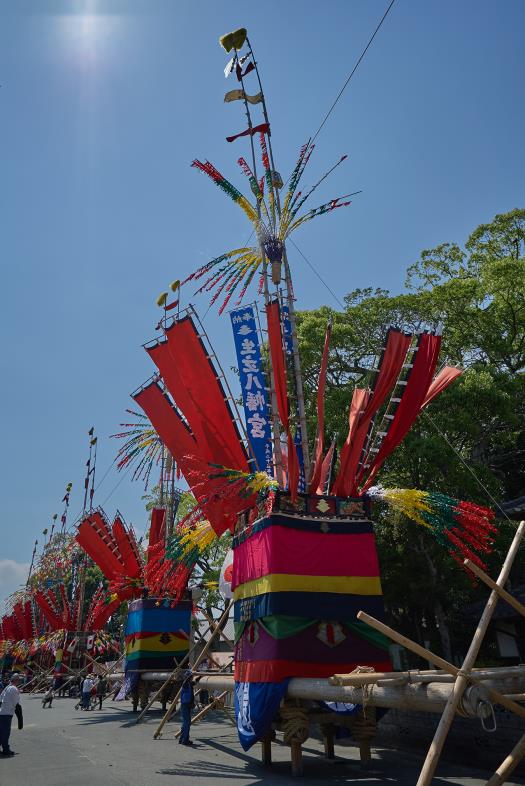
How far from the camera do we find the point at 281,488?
10.8m

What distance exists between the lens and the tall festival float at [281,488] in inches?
375

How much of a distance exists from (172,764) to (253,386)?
721 centimetres

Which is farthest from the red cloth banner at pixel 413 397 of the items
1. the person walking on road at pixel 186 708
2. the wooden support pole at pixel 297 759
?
the person walking on road at pixel 186 708

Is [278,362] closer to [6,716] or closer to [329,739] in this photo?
[329,739]

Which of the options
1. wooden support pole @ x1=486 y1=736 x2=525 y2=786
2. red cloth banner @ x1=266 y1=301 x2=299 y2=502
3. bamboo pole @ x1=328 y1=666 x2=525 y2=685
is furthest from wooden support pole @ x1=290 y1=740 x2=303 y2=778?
red cloth banner @ x1=266 y1=301 x2=299 y2=502

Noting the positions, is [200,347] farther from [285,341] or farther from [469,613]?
[469,613]

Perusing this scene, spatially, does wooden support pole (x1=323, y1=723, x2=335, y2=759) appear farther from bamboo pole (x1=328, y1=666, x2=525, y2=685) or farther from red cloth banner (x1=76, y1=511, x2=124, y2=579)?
red cloth banner (x1=76, y1=511, x2=124, y2=579)

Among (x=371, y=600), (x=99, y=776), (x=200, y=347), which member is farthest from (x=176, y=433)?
(x=99, y=776)

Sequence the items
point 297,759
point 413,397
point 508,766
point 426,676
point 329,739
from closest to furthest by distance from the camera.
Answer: point 508,766
point 426,676
point 297,759
point 329,739
point 413,397

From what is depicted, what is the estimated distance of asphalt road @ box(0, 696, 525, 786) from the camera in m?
8.62

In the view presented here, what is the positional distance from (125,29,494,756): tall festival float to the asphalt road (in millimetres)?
687

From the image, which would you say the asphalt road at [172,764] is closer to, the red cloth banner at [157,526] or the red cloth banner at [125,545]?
the red cloth banner at [125,545]

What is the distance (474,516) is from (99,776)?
730 centimetres

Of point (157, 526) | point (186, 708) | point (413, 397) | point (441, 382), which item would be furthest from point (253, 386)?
point (157, 526)
